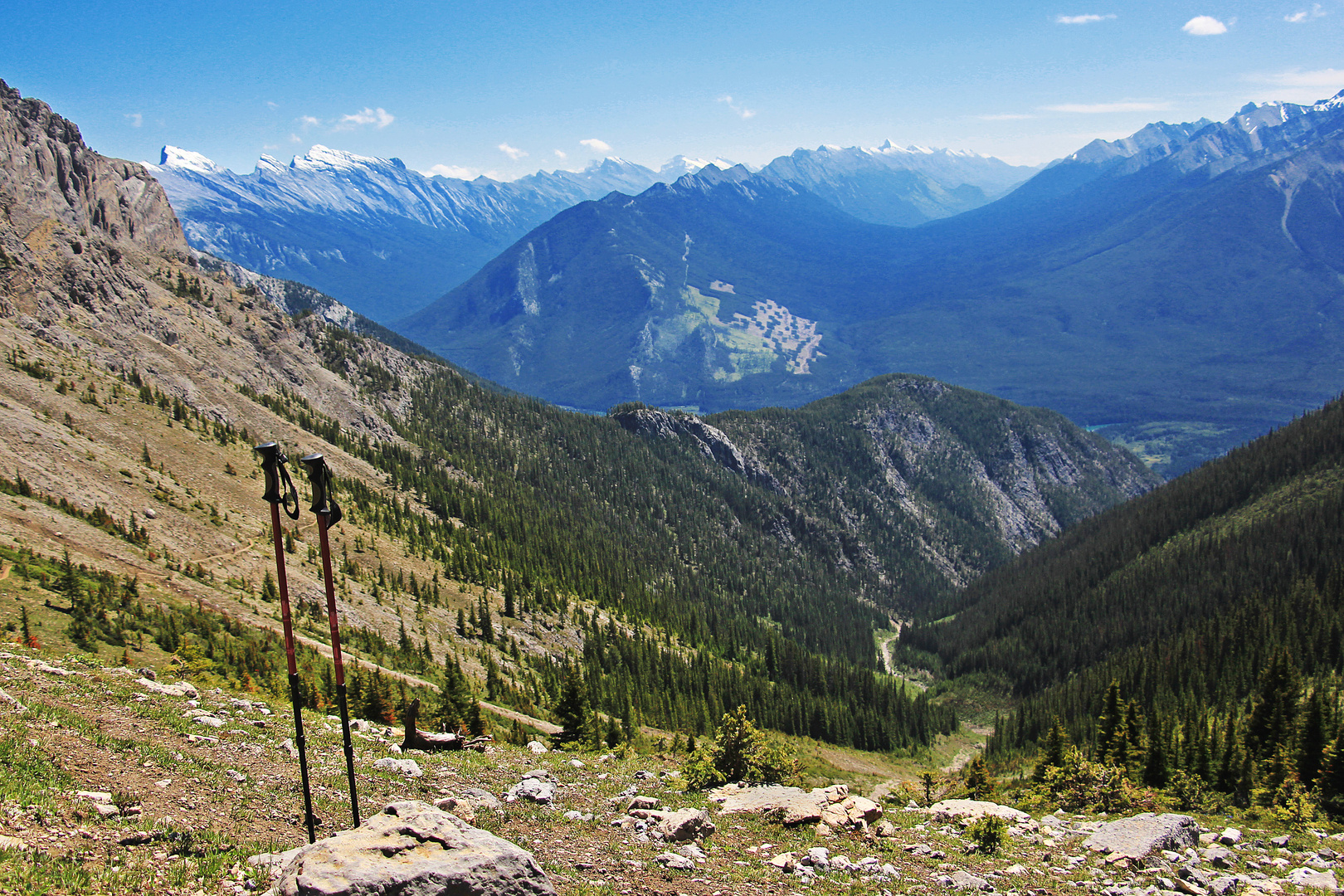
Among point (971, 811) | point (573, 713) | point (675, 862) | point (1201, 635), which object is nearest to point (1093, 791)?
point (971, 811)

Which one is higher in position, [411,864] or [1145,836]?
[411,864]

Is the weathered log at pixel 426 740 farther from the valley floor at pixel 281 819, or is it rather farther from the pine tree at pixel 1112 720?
the pine tree at pixel 1112 720

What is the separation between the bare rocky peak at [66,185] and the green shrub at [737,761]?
13264cm

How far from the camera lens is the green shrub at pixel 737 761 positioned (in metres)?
34.9

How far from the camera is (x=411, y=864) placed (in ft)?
47.0

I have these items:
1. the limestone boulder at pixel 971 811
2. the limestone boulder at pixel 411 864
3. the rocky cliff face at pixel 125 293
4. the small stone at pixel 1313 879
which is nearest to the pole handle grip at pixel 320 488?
the limestone boulder at pixel 411 864

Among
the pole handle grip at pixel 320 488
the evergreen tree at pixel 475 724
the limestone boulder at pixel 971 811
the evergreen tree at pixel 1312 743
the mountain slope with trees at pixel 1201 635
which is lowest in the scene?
the mountain slope with trees at pixel 1201 635

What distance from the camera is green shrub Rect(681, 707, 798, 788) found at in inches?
1375

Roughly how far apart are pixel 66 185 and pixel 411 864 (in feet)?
588

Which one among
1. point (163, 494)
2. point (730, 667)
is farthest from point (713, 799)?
point (730, 667)

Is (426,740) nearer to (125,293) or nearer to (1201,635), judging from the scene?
(125,293)

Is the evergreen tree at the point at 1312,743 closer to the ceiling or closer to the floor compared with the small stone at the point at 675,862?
closer to the floor

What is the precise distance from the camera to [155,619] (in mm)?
44938

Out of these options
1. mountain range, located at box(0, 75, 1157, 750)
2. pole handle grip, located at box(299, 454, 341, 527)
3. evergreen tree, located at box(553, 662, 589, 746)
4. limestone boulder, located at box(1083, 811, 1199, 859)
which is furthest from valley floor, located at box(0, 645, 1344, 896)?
mountain range, located at box(0, 75, 1157, 750)
